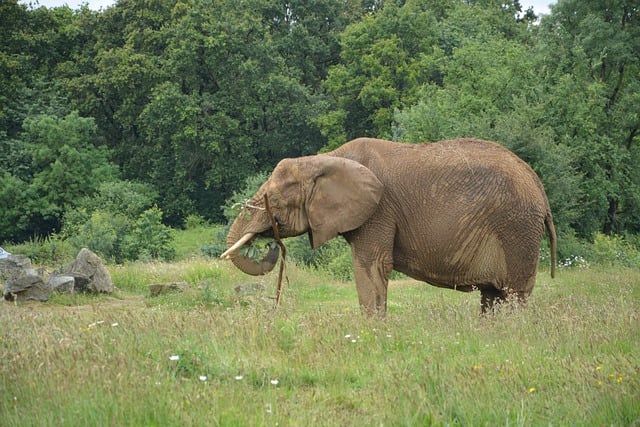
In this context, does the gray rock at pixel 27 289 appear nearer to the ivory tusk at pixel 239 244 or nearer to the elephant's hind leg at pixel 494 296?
the ivory tusk at pixel 239 244

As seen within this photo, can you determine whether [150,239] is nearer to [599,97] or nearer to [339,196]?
[599,97]

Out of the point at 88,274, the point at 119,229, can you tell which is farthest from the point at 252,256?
the point at 119,229

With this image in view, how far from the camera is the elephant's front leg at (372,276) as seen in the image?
11023 mm

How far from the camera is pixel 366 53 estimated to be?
169ft

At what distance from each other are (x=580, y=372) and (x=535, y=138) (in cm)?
1997

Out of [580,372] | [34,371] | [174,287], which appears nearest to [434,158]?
[580,372]

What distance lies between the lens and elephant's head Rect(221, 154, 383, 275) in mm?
11016

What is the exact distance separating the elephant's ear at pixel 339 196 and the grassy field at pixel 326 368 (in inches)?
60.5

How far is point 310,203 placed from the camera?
1133cm

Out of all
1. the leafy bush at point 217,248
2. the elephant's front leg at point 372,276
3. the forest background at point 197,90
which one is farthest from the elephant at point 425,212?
the forest background at point 197,90

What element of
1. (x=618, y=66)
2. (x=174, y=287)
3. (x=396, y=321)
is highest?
(x=618, y=66)

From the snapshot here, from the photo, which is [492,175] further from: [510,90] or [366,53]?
[366,53]

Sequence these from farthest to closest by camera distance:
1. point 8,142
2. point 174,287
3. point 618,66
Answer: point 8,142 → point 618,66 → point 174,287

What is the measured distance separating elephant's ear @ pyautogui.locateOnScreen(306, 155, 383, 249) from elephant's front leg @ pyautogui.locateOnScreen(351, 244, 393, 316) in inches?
18.0
